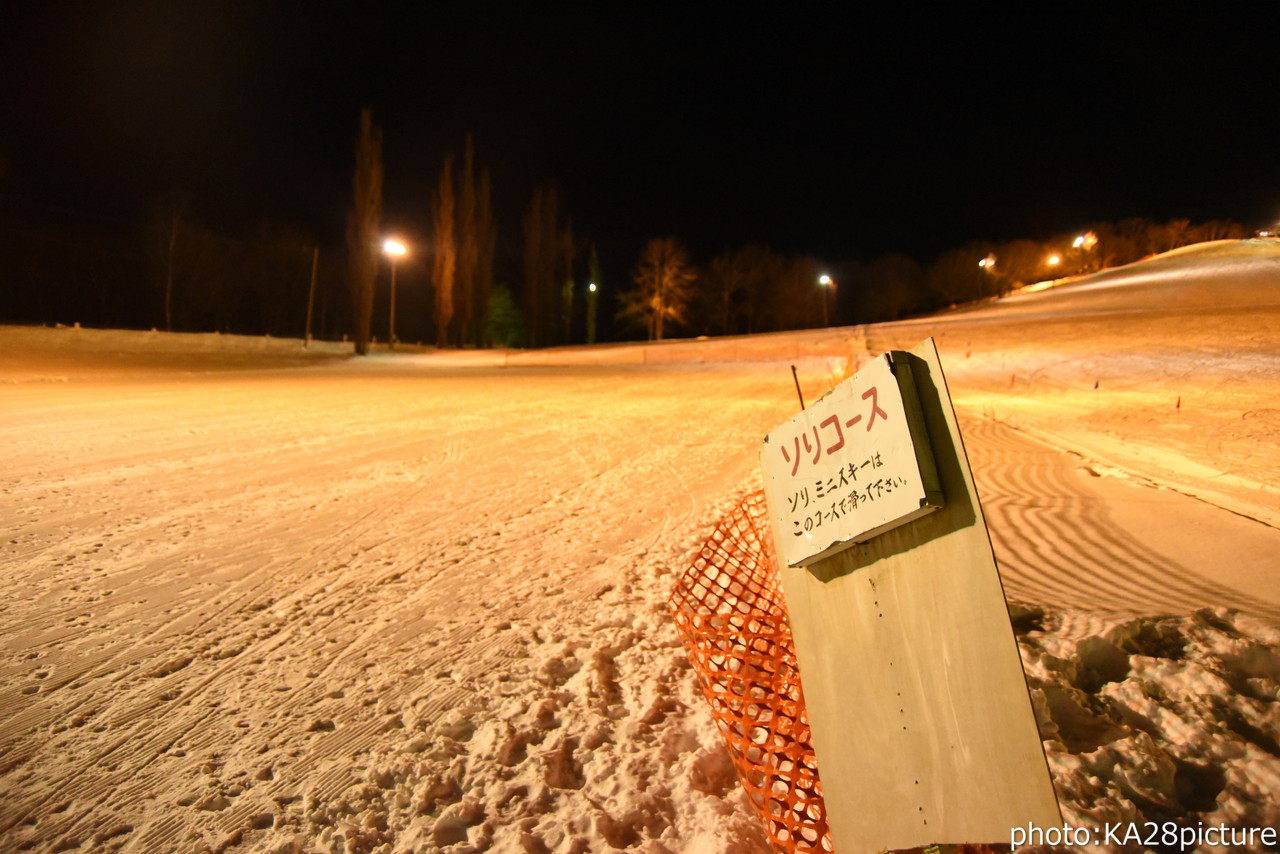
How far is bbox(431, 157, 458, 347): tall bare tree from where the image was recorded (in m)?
36.7

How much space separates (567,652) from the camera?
2.54 m

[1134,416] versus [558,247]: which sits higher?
A: [558,247]

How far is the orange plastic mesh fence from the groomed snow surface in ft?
0.31

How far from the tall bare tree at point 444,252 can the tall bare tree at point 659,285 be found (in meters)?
13.5

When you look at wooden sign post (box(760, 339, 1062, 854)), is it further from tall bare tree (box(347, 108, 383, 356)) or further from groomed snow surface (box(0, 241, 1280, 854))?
tall bare tree (box(347, 108, 383, 356))

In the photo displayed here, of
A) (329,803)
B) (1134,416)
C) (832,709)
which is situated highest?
(1134,416)

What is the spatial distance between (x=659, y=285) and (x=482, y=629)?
138 feet

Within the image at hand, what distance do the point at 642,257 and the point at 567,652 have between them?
4356 centimetres

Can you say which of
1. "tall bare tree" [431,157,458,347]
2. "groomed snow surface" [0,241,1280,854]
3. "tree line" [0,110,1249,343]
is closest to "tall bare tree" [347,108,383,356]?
"tree line" [0,110,1249,343]

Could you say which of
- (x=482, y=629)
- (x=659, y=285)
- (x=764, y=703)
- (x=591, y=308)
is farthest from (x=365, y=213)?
(x=764, y=703)

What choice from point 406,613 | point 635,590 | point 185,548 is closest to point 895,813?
point 635,590

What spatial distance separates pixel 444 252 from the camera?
36938 mm

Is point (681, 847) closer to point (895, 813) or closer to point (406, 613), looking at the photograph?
point (895, 813)

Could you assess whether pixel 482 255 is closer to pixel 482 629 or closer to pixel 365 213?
pixel 365 213
